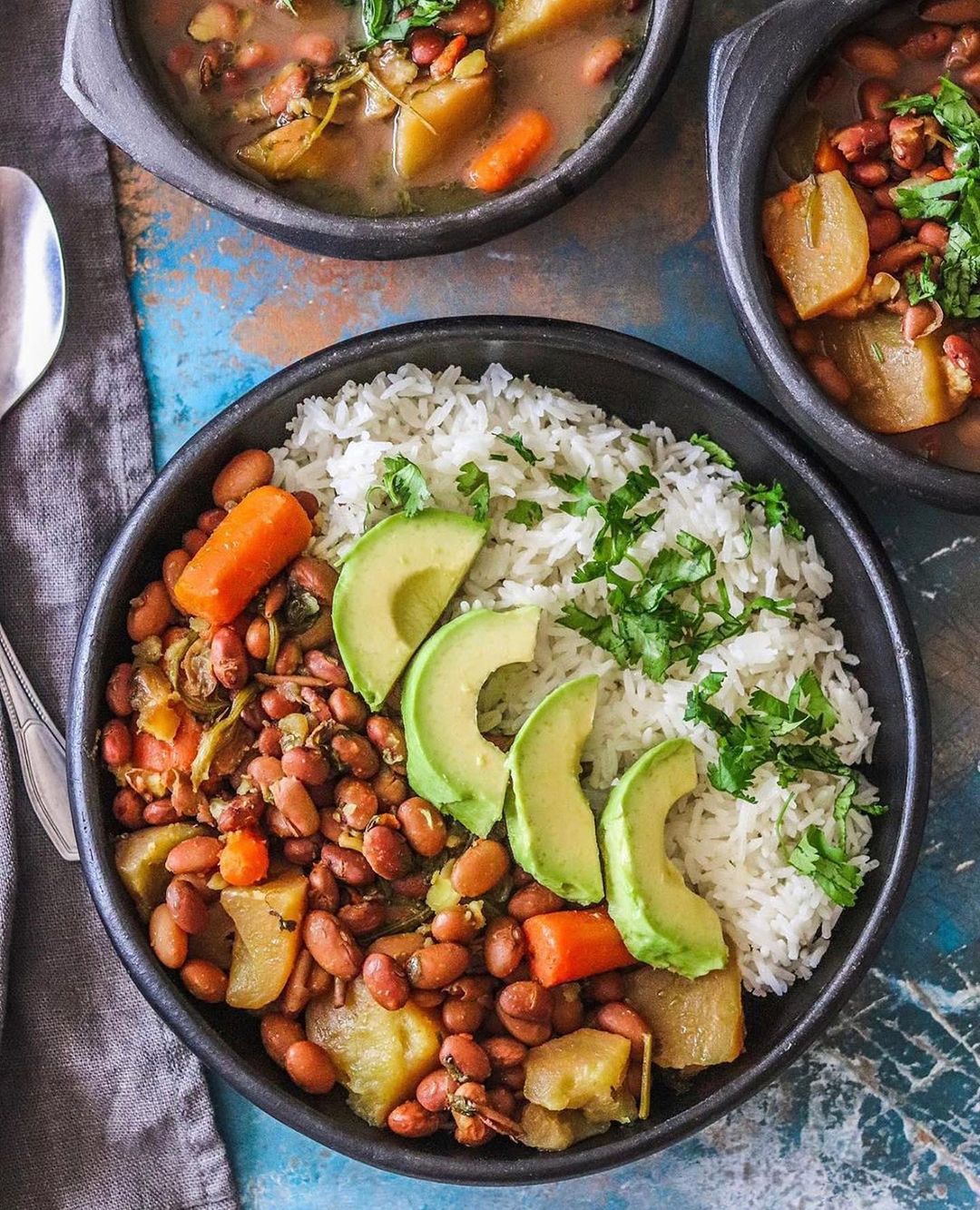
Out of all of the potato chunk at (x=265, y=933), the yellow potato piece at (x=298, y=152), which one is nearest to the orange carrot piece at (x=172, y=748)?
the potato chunk at (x=265, y=933)

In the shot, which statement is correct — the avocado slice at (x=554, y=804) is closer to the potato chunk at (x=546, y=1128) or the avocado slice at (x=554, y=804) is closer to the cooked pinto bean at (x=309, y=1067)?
the potato chunk at (x=546, y=1128)

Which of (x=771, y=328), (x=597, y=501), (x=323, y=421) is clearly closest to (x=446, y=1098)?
(x=597, y=501)

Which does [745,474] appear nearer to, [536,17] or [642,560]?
[642,560]

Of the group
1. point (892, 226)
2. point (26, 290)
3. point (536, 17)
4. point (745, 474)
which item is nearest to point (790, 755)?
point (745, 474)

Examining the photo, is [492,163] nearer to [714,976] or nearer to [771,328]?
[771,328]

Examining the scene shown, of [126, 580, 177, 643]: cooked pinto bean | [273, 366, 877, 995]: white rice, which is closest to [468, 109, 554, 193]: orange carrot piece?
[273, 366, 877, 995]: white rice
